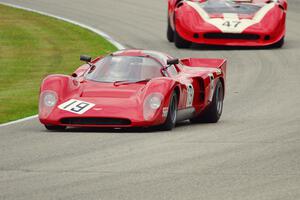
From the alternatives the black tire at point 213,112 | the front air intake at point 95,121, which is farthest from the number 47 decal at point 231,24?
the front air intake at point 95,121

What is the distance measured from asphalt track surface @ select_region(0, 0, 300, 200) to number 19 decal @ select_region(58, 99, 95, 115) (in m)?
0.26

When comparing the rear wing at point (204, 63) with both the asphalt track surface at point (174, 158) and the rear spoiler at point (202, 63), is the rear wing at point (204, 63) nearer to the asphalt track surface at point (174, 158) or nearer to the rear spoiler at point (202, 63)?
the rear spoiler at point (202, 63)

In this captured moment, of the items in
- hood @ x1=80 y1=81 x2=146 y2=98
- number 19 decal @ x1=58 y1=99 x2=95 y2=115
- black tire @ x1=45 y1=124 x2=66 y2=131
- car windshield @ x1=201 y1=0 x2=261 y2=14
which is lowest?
car windshield @ x1=201 y1=0 x2=261 y2=14

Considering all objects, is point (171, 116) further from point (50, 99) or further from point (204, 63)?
point (204, 63)

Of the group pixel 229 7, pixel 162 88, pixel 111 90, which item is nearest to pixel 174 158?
pixel 162 88

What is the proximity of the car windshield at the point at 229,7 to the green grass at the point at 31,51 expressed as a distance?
88.4 inches

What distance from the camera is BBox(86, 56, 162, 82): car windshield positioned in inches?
626

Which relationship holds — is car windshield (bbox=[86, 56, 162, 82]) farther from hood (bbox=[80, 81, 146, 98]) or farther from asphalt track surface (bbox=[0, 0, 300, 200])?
asphalt track surface (bbox=[0, 0, 300, 200])

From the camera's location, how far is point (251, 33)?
87.4ft

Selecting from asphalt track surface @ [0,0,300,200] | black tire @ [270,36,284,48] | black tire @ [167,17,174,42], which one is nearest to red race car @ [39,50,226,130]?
asphalt track surface @ [0,0,300,200]

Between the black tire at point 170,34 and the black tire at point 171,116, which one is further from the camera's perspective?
the black tire at point 170,34

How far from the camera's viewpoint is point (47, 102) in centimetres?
1523

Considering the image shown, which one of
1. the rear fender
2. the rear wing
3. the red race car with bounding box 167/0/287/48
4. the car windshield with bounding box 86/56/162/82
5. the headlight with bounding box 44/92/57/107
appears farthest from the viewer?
the red race car with bounding box 167/0/287/48

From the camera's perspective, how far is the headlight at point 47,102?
1512 cm
